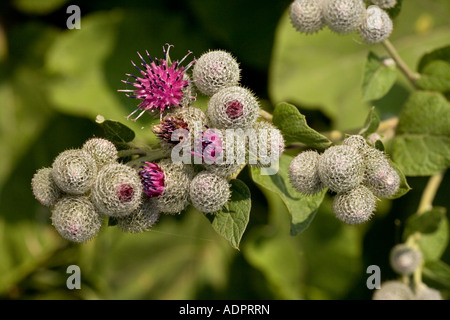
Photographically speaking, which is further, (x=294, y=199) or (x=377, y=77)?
(x=377, y=77)

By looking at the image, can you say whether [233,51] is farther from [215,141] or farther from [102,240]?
[215,141]

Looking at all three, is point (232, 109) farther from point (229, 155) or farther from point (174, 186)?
point (174, 186)

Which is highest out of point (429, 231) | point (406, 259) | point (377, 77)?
point (377, 77)

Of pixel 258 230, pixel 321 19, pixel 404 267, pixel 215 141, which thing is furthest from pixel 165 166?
pixel 258 230

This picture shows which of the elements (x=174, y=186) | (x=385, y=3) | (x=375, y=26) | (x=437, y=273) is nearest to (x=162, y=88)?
(x=174, y=186)

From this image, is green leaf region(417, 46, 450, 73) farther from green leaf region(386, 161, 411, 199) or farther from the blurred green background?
green leaf region(386, 161, 411, 199)

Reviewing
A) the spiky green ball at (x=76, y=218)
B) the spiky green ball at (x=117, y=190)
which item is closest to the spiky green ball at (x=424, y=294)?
the spiky green ball at (x=117, y=190)
